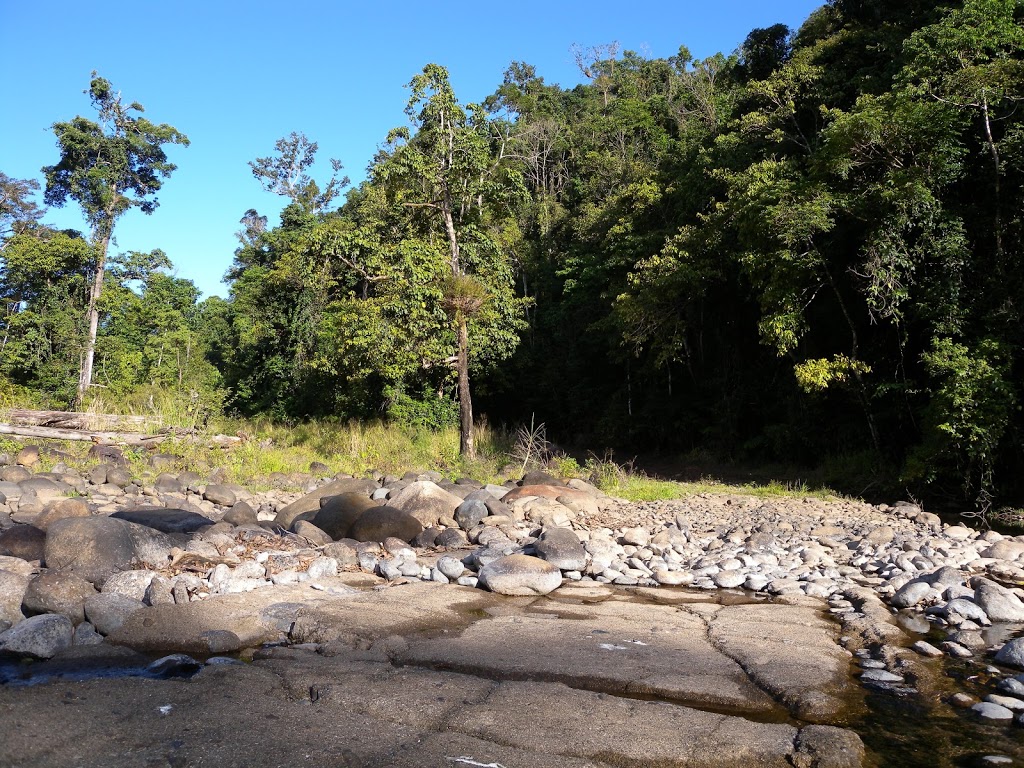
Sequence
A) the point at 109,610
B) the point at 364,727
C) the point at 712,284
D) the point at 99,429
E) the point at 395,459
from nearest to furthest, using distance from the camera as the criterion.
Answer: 1. the point at 364,727
2. the point at 109,610
3. the point at 99,429
4. the point at 395,459
5. the point at 712,284

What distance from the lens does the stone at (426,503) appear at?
10320 millimetres

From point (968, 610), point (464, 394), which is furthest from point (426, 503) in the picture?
point (968, 610)

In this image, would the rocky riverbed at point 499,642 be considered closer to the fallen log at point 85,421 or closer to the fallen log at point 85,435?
the fallen log at point 85,435

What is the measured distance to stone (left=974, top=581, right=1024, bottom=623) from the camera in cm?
582

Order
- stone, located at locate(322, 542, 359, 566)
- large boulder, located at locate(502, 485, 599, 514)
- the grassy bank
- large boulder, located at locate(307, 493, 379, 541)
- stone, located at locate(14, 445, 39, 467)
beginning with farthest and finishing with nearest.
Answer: stone, located at locate(14, 445, 39, 467) < the grassy bank < large boulder, located at locate(502, 485, 599, 514) < large boulder, located at locate(307, 493, 379, 541) < stone, located at locate(322, 542, 359, 566)

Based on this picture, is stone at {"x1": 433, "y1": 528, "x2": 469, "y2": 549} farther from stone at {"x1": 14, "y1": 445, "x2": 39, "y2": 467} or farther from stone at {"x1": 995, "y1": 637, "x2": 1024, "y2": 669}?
stone at {"x1": 14, "y1": 445, "x2": 39, "y2": 467}

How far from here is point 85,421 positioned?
620 inches

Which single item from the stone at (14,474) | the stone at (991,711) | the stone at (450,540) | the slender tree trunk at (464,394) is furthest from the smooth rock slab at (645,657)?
the stone at (14,474)

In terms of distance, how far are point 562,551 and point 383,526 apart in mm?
2658

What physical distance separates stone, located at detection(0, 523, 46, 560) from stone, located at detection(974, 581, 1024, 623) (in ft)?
29.1

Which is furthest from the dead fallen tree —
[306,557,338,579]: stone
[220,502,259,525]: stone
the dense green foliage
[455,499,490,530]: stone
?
[306,557,338,579]: stone

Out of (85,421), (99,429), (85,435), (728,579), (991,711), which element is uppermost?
(85,421)

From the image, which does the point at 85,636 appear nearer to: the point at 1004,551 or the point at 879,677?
the point at 879,677

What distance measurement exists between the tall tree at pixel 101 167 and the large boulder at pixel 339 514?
20173mm
